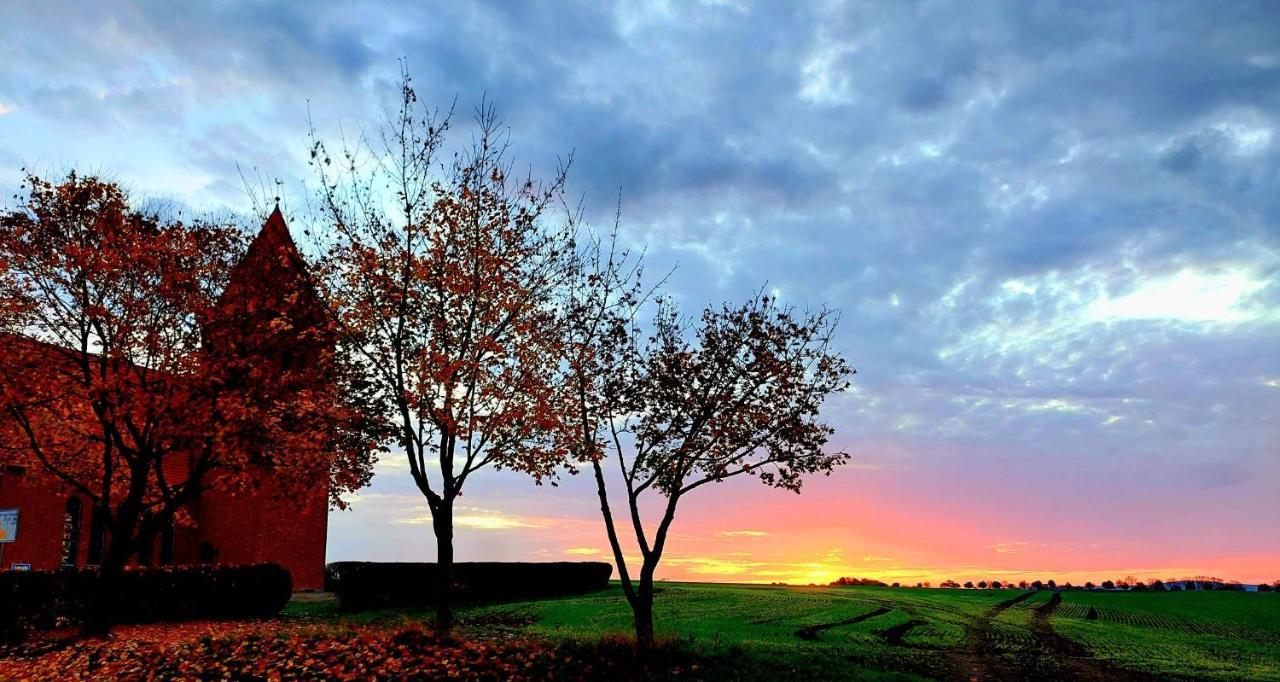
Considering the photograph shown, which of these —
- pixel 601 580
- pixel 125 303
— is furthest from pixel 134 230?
pixel 601 580

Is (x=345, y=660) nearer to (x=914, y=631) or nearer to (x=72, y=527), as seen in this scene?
(x=914, y=631)

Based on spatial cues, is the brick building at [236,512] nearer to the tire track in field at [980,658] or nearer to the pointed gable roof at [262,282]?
the pointed gable roof at [262,282]

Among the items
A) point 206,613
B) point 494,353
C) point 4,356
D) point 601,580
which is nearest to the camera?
point 494,353

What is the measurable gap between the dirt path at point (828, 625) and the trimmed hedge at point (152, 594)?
1697 centimetres

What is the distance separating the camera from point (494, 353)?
18.2m

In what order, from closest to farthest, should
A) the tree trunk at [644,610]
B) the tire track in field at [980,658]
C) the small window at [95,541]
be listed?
the tree trunk at [644,610] < the tire track in field at [980,658] < the small window at [95,541]

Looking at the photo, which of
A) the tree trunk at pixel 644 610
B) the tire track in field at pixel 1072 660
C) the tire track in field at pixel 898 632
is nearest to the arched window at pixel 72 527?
the tree trunk at pixel 644 610

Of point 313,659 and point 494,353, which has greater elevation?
point 494,353

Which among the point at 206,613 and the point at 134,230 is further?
the point at 206,613

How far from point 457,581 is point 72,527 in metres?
16.9

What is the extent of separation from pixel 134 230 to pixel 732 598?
936 inches

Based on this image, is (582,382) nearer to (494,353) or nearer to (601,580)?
(494,353)

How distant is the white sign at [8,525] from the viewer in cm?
2770

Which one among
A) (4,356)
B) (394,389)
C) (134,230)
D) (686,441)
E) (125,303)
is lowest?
(686,441)
